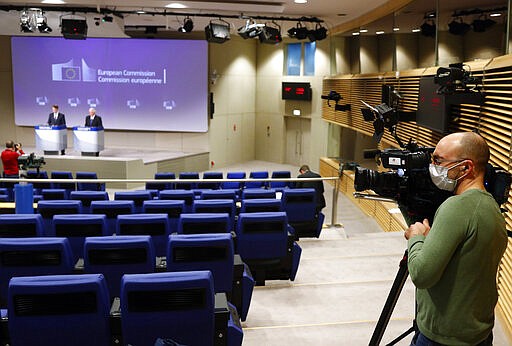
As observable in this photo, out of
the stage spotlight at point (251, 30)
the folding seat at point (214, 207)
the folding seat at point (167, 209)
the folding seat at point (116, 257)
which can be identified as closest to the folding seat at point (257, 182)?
the stage spotlight at point (251, 30)

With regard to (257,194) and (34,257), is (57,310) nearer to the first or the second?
(34,257)

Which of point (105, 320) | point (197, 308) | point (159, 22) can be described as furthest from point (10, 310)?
point (159, 22)

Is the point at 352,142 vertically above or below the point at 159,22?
below

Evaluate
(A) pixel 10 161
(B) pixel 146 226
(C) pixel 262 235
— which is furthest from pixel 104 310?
(A) pixel 10 161

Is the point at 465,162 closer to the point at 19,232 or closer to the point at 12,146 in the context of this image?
the point at 19,232

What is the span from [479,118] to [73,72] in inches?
549

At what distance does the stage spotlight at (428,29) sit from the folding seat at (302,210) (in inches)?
176

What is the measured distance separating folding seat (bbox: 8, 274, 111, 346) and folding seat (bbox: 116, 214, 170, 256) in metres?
2.15

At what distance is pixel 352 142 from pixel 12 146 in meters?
10.6

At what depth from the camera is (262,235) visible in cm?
523

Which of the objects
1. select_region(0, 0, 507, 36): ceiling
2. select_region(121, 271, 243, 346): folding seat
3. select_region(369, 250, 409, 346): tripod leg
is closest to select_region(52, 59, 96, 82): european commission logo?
select_region(0, 0, 507, 36): ceiling

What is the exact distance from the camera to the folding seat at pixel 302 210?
23.6 ft

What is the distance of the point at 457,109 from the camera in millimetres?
7148

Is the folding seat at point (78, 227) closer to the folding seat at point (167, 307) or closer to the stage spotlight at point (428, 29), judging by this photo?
A: the folding seat at point (167, 307)
